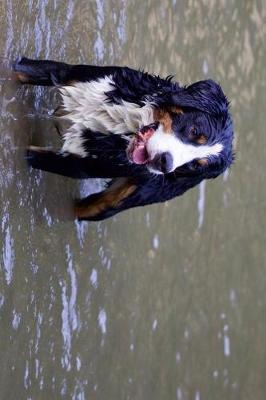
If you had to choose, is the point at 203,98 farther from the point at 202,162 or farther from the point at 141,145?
the point at 141,145

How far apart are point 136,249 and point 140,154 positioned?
155 cm

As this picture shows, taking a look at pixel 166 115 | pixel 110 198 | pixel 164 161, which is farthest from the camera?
pixel 110 198

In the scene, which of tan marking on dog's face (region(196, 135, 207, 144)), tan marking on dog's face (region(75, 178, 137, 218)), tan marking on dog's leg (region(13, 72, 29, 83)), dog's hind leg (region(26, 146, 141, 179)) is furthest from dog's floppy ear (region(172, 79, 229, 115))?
tan marking on dog's leg (region(13, 72, 29, 83))

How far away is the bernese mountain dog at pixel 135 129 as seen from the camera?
9.45ft

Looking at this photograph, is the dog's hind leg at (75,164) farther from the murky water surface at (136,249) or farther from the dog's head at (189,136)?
the dog's head at (189,136)

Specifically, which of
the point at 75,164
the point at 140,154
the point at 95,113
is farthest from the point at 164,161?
the point at 75,164

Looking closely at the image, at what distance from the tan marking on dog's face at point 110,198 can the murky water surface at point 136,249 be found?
0.11 meters

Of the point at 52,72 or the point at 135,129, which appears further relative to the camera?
the point at 52,72

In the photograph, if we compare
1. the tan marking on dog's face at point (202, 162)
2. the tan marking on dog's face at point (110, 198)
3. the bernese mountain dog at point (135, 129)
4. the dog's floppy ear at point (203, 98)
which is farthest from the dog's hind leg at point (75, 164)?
the dog's floppy ear at point (203, 98)

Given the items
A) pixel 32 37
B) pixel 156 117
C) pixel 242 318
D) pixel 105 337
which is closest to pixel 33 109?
pixel 32 37

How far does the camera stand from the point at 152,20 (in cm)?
456

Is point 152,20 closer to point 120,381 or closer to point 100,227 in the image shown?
point 100,227

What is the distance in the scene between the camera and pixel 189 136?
9.58 feet

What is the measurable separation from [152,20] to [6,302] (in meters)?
2.34
